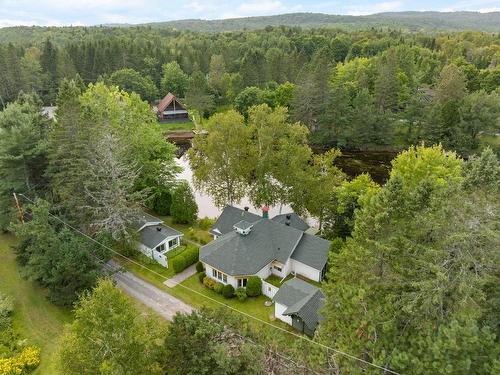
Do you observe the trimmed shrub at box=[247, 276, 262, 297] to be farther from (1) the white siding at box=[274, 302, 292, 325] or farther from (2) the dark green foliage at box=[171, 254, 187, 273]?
(2) the dark green foliage at box=[171, 254, 187, 273]

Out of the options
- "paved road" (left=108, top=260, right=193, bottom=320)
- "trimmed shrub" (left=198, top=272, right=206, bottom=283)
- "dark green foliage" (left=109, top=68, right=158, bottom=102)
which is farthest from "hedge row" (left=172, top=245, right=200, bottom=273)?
"dark green foliage" (left=109, top=68, right=158, bottom=102)

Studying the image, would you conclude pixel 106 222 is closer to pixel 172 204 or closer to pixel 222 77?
pixel 172 204

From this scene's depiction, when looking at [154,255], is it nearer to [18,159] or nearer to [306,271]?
[306,271]

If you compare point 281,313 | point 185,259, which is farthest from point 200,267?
point 281,313

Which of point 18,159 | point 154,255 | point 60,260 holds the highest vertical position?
point 18,159

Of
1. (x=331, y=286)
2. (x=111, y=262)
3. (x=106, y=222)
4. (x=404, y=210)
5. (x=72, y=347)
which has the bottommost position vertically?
(x=111, y=262)

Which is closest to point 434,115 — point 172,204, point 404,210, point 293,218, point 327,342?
point 293,218
